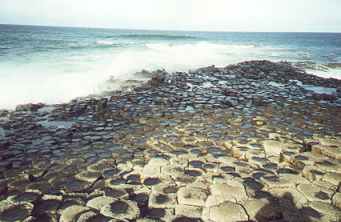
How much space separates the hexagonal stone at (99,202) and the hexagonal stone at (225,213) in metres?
1.32

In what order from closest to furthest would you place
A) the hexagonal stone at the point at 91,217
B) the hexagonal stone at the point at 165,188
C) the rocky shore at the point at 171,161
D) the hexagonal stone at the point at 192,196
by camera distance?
the hexagonal stone at the point at 91,217, the rocky shore at the point at 171,161, the hexagonal stone at the point at 192,196, the hexagonal stone at the point at 165,188

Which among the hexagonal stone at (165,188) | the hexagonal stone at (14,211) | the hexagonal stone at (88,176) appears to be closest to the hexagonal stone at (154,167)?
the hexagonal stone at (165,188)

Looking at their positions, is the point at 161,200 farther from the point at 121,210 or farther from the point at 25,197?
the point at 25,197

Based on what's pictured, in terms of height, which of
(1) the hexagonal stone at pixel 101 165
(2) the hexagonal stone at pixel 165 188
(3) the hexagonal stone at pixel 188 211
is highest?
(2) the hexagonal stone at pixel 165 188

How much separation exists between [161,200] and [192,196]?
1.46 ft

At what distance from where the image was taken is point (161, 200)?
154 inches

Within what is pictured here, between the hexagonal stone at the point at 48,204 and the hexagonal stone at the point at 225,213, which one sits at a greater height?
the hexagonal stone at the point at 225,213

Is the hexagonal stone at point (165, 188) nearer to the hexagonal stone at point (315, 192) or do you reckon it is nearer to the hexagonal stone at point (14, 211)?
the hexagonal stone at point (14, 211)

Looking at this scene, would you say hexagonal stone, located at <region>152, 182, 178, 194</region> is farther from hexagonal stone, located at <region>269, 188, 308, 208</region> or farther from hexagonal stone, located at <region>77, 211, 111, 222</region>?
hexagonal stone, located at <region>269, 188, 308, 208</region>

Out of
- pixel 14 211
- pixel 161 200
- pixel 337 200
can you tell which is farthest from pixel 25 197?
pixel 337 200

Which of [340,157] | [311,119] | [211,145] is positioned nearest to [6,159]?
[211,145]

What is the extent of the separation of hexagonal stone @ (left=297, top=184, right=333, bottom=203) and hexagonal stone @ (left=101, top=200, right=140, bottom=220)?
2425 mm

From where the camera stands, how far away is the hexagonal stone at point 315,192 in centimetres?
395

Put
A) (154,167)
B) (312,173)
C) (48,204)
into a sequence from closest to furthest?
1. (48,204)
2. (312,173)
3. (154,167)
